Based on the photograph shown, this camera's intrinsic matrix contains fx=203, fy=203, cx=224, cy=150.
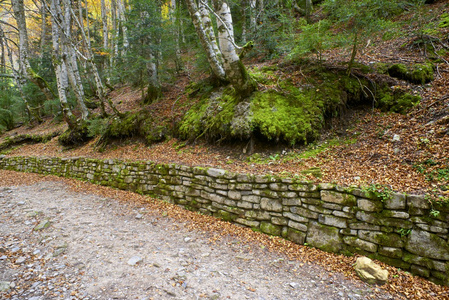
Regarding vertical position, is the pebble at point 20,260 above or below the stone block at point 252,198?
below

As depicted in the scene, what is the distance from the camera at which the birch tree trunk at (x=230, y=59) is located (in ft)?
17.6

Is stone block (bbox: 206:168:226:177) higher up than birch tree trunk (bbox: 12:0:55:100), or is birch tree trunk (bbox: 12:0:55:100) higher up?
birch tree trunk (bbox: 12:0:55:100)

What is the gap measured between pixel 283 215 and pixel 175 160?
3.26m

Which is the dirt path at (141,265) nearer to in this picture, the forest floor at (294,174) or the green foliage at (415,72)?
the forest floor at (294,174)

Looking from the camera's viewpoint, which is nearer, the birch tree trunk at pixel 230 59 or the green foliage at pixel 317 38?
the green foliage at pixel 317 38

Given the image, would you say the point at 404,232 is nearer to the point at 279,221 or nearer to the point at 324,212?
the point at 324,212

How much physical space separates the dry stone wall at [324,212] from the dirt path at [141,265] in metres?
0.51

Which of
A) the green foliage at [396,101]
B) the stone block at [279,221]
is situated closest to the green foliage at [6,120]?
the stone block at [279,221]

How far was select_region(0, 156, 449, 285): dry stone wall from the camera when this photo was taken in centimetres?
261

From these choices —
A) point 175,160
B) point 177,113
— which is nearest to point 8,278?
point 175,160

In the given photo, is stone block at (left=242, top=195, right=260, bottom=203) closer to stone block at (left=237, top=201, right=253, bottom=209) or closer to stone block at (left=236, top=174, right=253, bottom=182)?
stone block at (left=237, top=201, right=253, bottom=209)

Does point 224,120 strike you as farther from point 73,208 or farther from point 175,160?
point 73,208

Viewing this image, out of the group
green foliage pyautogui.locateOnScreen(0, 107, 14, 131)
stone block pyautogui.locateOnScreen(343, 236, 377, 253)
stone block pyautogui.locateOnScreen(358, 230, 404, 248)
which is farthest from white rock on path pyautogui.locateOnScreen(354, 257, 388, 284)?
green foliage pyautogui.locateOnScreen(0, 107, 14, 131)

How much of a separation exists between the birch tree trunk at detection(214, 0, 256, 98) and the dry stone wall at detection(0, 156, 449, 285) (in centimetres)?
268
